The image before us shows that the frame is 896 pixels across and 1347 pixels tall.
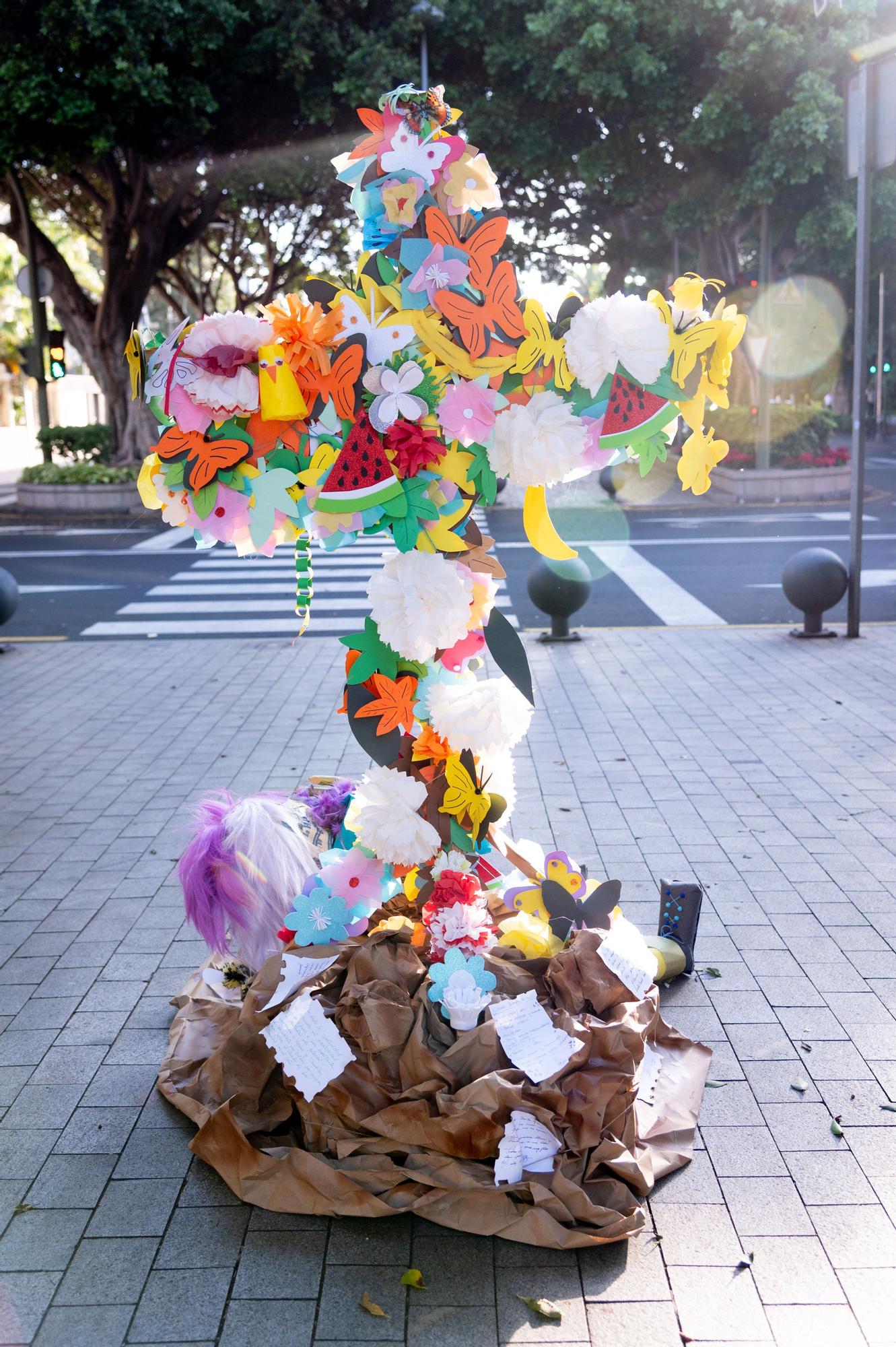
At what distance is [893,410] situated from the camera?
48.2m

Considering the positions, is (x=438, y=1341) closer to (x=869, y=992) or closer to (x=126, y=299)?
(x=869, y=992)

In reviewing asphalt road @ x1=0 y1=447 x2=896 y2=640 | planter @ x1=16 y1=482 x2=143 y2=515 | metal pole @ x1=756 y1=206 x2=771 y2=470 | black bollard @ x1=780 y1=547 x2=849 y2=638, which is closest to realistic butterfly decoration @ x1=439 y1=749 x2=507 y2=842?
black bollard @ x1=780 y1=547 x2=849 y2=638

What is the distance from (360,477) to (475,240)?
72 centimetres

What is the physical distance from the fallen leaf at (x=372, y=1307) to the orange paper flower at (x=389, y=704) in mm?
1517

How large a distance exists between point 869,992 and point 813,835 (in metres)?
1.52

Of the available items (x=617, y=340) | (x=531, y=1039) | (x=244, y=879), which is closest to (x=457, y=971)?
(x=531, y=1039)

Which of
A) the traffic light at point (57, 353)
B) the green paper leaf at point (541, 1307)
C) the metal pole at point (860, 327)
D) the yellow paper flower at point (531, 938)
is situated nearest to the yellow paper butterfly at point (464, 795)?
the yellow paper flower at point (531, 938)

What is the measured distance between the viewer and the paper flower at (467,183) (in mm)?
3367

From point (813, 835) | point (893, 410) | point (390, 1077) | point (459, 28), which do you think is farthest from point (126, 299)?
point (893, 410)

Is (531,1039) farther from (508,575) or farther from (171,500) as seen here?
(508,575)

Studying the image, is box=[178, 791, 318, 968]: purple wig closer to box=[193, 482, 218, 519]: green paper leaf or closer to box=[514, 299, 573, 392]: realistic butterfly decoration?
box=[193, 482, 218, 519]: green paper leaf

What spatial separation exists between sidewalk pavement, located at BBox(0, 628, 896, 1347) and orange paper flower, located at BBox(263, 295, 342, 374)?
223cm

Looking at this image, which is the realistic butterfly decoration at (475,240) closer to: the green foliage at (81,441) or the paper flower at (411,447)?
the paper flower at (411,447)

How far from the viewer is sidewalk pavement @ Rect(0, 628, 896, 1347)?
2812 mm
